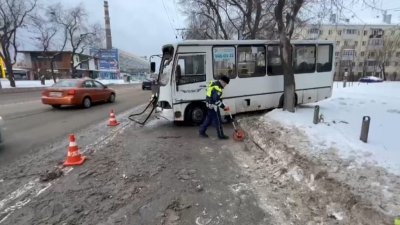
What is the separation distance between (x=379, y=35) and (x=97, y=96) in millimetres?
60904

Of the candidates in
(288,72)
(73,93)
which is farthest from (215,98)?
(73,93)

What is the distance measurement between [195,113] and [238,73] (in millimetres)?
2159

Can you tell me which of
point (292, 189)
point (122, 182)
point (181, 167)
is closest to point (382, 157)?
point (292, 189)

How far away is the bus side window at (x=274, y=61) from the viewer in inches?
446

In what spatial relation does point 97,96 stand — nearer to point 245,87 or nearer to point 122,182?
point 245,87

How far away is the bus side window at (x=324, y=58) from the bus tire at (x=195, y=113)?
18.4ft

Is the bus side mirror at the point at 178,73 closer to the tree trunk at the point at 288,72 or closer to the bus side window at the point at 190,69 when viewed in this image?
the bus side window at the point at 190,69

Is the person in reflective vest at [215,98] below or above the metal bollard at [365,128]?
above

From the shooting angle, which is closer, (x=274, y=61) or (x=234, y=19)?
(x=274, y=61)

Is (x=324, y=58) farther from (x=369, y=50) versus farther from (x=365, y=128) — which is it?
(x=369, y=50)

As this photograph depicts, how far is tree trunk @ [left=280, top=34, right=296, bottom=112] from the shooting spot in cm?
1031

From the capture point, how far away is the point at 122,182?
5.05 m

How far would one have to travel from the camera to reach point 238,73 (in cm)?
1069

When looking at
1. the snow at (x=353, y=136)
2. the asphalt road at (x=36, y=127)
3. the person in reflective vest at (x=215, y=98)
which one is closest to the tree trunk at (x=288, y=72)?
the snow at (x=353, y=136)
